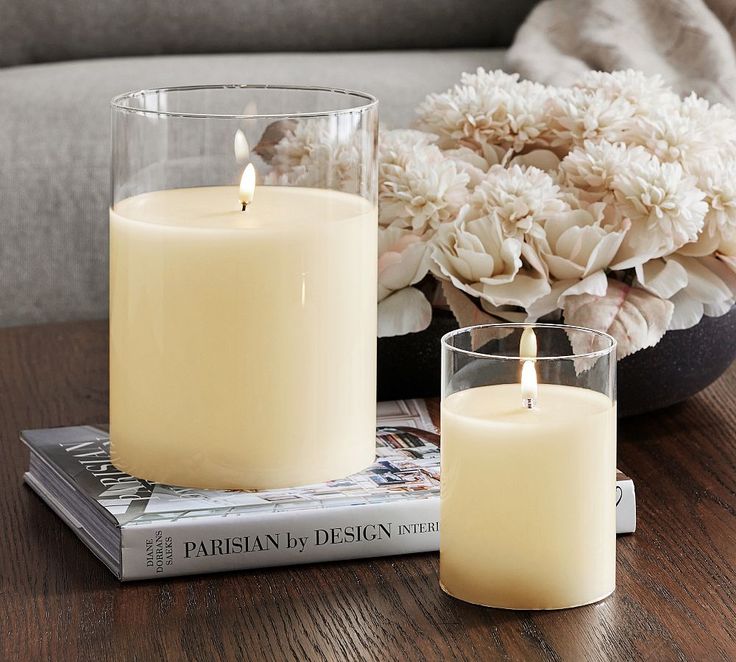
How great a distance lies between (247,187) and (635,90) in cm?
33

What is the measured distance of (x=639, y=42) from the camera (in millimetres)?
1688

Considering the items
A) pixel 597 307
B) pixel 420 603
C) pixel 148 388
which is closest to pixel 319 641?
pixel 420 603

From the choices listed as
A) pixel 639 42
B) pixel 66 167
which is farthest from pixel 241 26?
pixel 639 42

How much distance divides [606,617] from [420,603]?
0.28 ft

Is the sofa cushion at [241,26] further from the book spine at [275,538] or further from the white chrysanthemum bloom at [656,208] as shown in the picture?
the book spine at [275,538]

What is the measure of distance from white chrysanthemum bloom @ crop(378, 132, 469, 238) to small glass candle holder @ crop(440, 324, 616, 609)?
0.70 ft

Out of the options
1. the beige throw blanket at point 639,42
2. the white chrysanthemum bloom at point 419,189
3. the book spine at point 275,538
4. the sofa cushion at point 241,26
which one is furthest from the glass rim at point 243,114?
the sofa cushion at point 241,26

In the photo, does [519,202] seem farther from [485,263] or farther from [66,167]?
[66,167]

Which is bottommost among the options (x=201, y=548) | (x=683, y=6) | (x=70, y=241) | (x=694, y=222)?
(x=70, y=241)

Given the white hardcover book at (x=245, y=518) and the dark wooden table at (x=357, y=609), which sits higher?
the white hardcover book at (x=245, y=518)

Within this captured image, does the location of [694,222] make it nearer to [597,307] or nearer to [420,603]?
[597,307]

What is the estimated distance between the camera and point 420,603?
550 mm

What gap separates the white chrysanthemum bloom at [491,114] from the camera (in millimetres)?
811

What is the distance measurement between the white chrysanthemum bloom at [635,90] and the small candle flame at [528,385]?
0.33 meters
